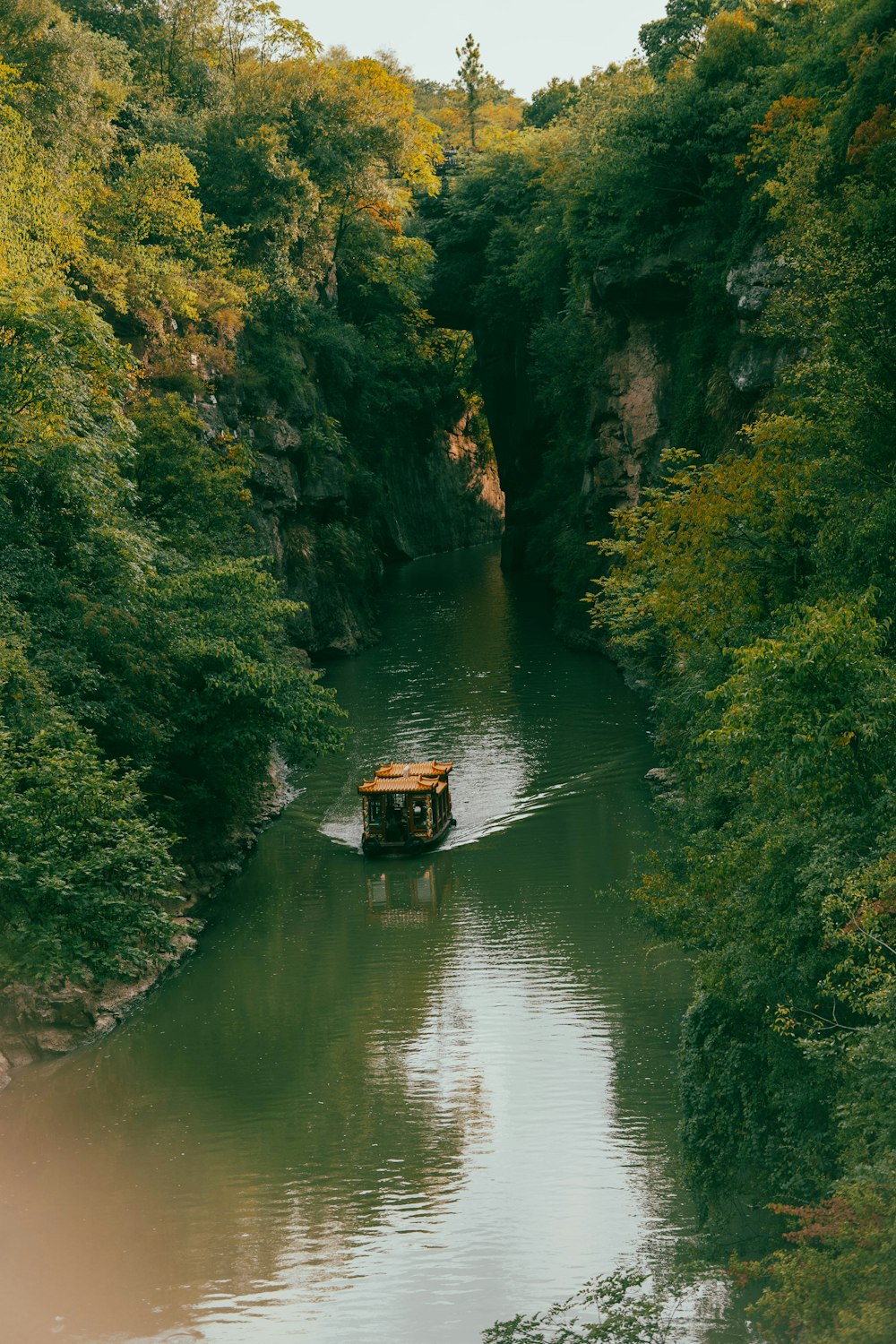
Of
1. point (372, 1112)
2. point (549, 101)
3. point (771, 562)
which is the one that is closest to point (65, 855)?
point (372, 1112)

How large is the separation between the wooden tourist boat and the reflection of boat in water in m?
0.53

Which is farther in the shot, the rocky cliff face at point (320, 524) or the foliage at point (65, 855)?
the rocky cliff face at point (320, 524)

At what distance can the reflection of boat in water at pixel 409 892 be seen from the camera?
24484 mm

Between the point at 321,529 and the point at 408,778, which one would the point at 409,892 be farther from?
the point at 321,529

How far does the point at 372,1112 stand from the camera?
16.9m

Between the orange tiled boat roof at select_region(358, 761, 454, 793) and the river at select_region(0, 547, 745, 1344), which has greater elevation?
the orange tiled boat roof at select_region(358, 761, 454, 793)

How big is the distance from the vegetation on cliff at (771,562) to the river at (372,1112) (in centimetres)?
182

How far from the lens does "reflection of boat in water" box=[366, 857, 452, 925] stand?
80.3 feet

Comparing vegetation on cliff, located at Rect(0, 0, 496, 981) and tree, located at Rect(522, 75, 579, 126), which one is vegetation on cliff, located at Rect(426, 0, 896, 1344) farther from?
tree, located at Rect(522, 75, 579, 126)

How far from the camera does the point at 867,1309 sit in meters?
8.66

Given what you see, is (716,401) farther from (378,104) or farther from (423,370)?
(423,370)

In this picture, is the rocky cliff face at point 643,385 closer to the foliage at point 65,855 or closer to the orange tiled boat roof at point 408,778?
the orange tiled boat roof at point 408,778

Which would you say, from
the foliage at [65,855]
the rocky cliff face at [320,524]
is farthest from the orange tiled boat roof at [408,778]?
the rocky cliff face at [320,524]

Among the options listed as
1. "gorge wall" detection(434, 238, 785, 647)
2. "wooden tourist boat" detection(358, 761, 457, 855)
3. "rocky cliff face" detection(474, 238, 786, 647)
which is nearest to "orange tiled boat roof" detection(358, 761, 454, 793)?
"wooden tourist boat" detection(358, 761, 457, 855)
